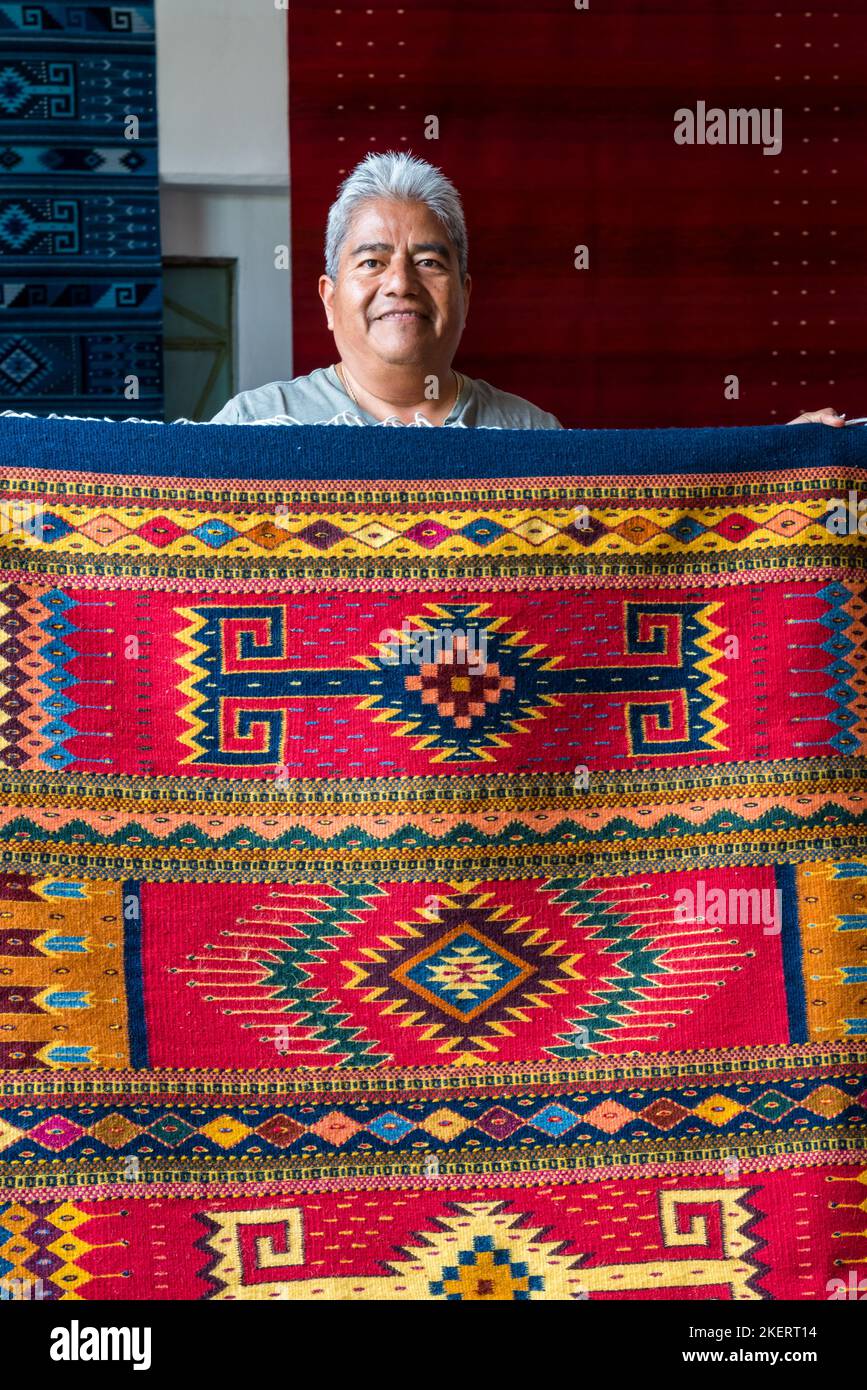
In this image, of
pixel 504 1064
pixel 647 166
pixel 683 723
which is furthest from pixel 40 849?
pixel 647 166

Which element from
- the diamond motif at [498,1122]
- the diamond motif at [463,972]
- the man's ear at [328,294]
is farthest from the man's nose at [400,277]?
the diamond motif at [498,1122]

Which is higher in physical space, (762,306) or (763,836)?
(762,306)

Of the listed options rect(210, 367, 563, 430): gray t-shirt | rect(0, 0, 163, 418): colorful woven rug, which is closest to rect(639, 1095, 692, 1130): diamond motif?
rect(210, 367, 563, 430): gray t-shirt

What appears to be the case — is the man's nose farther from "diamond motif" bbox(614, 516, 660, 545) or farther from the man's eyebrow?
"diamond motif" bbox(614, 516, 660, 545)

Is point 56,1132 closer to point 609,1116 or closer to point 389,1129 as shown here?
point 389,1129

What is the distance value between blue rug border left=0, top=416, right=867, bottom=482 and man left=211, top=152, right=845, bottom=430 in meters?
0.56

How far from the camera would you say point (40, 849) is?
1555 millimetres

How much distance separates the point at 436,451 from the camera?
166cm

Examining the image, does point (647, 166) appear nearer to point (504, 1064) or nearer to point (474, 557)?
point (474, 557)

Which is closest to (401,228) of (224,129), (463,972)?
(463,972)

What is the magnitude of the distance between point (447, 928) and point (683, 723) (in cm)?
35

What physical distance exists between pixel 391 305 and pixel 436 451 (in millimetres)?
667
